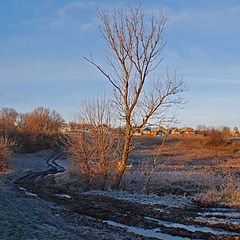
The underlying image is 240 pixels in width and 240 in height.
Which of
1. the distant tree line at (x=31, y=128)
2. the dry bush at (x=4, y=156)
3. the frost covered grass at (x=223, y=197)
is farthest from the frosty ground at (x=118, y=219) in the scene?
the distant tree line at (x=31, y=128)

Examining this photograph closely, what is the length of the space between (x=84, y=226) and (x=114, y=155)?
12.7m

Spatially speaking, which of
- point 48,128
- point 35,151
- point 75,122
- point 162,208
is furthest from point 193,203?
point 48,128

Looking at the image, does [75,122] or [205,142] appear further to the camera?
[205,142]

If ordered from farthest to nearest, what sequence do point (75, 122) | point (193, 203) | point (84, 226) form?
point (75, 122), point (193, 203), point (84, 226)

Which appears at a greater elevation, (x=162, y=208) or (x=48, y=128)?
(x=48, y=128)

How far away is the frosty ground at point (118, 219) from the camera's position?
41.6 ft

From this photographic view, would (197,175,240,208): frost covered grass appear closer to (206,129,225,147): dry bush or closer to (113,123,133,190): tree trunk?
(113,123,133,190): tree trunk

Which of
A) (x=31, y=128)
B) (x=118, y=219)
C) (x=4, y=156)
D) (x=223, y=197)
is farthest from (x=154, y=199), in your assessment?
(x=31, y=128)

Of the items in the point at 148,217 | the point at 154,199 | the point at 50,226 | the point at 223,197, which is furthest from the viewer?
the point at 154,199

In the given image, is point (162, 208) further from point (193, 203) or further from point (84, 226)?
point (84, 226)

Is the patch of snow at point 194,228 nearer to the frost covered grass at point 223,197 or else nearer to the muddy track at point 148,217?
the muddy track at point 148,217

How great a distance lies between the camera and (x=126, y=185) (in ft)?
90.3

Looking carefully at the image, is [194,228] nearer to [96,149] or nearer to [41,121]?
[96,149]

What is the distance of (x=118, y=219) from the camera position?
16344 mm
